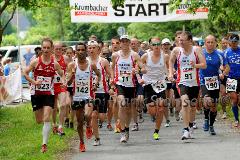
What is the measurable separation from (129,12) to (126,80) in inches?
418

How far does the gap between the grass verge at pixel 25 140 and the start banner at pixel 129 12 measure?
4847 mm

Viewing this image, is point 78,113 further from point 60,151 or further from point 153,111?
point 153,111

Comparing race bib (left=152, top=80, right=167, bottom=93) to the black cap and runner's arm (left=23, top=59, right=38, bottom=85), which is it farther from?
runner's arm (left=23, top=59, right=38, bottom=85)

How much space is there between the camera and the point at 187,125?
13922 mm

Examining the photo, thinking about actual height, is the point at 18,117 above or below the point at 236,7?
below

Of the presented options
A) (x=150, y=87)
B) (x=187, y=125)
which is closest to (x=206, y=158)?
(x=187, y=125)

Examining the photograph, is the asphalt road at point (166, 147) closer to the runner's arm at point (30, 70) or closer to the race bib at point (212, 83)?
the race bib at point (212, 83)

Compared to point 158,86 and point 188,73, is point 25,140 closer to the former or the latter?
point 158,86

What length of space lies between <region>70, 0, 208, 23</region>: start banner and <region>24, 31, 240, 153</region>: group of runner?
856 cm

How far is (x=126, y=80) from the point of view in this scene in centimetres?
1435

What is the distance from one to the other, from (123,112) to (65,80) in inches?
53.8

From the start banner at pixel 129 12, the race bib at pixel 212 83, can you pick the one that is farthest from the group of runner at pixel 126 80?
the start banner at pixel 129 12

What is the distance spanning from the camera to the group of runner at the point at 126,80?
13078mm

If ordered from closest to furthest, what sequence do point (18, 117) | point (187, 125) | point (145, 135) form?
point (187, 125) < point (145, 135) < point (18, 117)
